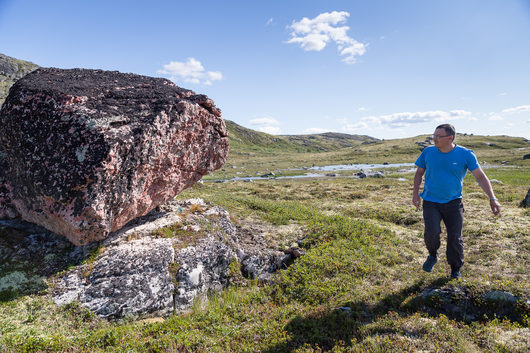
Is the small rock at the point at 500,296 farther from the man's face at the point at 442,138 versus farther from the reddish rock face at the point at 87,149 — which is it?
the reddish rock face at the point at 87,149

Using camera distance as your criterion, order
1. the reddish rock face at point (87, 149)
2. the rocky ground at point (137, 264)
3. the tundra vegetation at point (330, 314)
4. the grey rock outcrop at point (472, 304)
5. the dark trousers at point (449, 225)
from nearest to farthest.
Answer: the tundra vegetation at point (330, 314)
the grey rock outcrop at point (472, 304)
the dark trousers at point (449, 225)
the rocky ground at point (137, 264)
the reddish rock face at point (87, 149)

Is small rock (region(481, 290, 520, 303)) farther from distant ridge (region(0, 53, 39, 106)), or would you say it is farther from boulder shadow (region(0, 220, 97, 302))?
distant ridge (region(0, 53, 39, 106))

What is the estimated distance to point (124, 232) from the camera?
1046 cm

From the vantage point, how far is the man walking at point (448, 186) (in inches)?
305

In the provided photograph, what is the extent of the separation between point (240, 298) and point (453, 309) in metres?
6.10

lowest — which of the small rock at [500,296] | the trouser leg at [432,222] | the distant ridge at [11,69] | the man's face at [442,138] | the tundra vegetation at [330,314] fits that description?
the tundra vegetation at [330,314]

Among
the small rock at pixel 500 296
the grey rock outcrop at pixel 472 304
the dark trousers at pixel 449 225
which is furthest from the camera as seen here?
the dark trousers at pixel 449 225

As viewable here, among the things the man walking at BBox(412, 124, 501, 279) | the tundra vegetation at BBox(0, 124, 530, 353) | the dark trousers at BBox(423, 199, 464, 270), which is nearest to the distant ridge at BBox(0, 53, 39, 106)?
the tundra vegetation at BBox(0, 124, 530, 353)

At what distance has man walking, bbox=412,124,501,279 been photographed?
7.74 meters

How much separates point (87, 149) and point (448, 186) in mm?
10856

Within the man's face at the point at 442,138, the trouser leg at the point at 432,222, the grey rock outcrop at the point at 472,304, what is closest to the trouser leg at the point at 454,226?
the trouser leg at the point at 432,222

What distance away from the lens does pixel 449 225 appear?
799 cm

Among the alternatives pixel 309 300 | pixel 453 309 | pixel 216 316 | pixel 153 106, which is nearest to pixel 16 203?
pixel 153 106

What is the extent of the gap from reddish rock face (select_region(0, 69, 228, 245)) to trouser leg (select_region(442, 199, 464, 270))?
9877 millimetres
